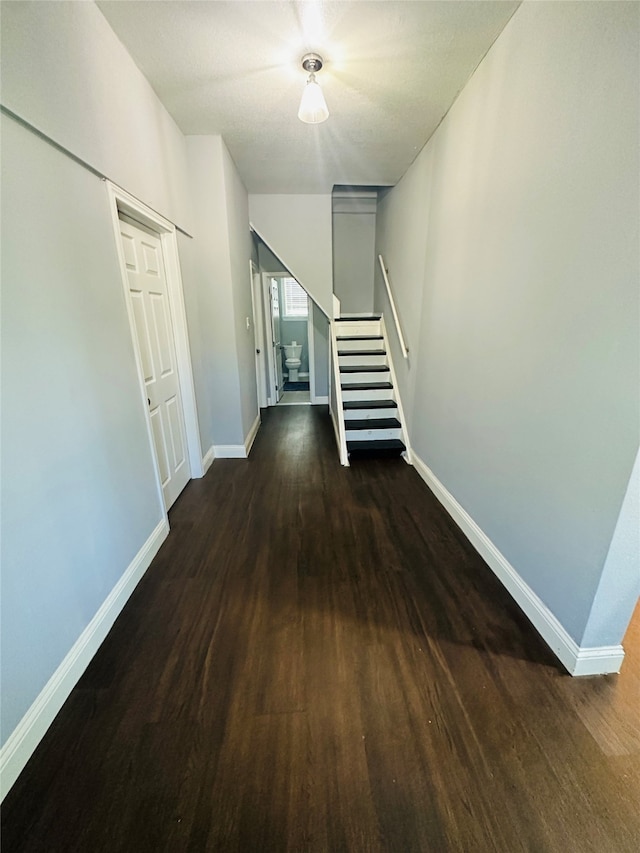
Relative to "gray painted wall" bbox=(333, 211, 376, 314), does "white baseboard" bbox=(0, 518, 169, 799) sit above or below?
below

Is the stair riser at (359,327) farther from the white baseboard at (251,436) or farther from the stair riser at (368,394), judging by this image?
the white baseboard at (251,436)

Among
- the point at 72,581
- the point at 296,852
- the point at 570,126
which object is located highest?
the point at 570,126

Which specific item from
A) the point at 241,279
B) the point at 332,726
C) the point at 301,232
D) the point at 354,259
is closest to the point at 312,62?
the point at 241,279

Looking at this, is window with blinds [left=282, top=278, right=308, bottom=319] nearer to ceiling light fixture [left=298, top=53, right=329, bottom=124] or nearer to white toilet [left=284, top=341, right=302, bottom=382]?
white toilet [left=284, top=341, right=302, bottom=382]

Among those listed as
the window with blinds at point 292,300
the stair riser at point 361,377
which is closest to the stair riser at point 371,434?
the stair riser at point 361,377

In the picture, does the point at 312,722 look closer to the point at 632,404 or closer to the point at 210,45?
the point at 632,404

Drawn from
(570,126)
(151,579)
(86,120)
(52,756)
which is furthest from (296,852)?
(86,120)

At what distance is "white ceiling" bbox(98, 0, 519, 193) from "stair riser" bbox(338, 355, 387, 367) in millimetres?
1956

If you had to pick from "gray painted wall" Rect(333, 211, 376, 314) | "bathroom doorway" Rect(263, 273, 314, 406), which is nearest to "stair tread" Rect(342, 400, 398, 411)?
"bathroom doorway" Rect(263, 273, 314, 406)

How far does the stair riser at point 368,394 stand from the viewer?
375 cm

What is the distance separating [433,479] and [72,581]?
240 cm

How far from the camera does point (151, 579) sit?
75.1 inches

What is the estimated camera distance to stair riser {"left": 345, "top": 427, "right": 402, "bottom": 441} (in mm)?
3488

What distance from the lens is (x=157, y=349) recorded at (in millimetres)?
2428
